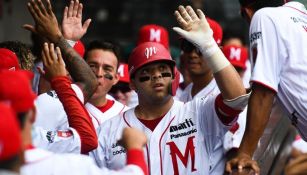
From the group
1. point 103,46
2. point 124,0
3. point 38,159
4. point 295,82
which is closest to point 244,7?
point 295,82

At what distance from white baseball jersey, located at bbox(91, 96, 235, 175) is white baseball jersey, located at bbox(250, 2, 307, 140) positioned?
489mm

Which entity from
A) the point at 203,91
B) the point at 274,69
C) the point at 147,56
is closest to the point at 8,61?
the point at 147,56

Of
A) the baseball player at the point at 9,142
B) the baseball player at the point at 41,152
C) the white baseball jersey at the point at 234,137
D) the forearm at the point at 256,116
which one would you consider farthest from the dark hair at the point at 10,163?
the white baseball jersey at the point at 234,137

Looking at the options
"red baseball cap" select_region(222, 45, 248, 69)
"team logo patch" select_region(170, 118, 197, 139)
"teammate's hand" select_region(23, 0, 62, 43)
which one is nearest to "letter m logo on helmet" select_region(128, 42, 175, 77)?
"team logo patch" select_region(170, 118, 197, 139)

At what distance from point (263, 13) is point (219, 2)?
906cm

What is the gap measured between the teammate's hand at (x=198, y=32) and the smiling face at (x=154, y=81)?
14.9 inches

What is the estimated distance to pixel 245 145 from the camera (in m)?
5.38

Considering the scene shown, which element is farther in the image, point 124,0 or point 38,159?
point 124,0

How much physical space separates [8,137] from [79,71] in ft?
7.56

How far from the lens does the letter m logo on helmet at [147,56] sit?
604 cm

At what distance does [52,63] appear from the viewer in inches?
218

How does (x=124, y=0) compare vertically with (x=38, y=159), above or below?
below

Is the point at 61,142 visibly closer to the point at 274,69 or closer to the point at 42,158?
the point at 42,158

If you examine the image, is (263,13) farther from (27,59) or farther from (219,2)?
(219,2)
